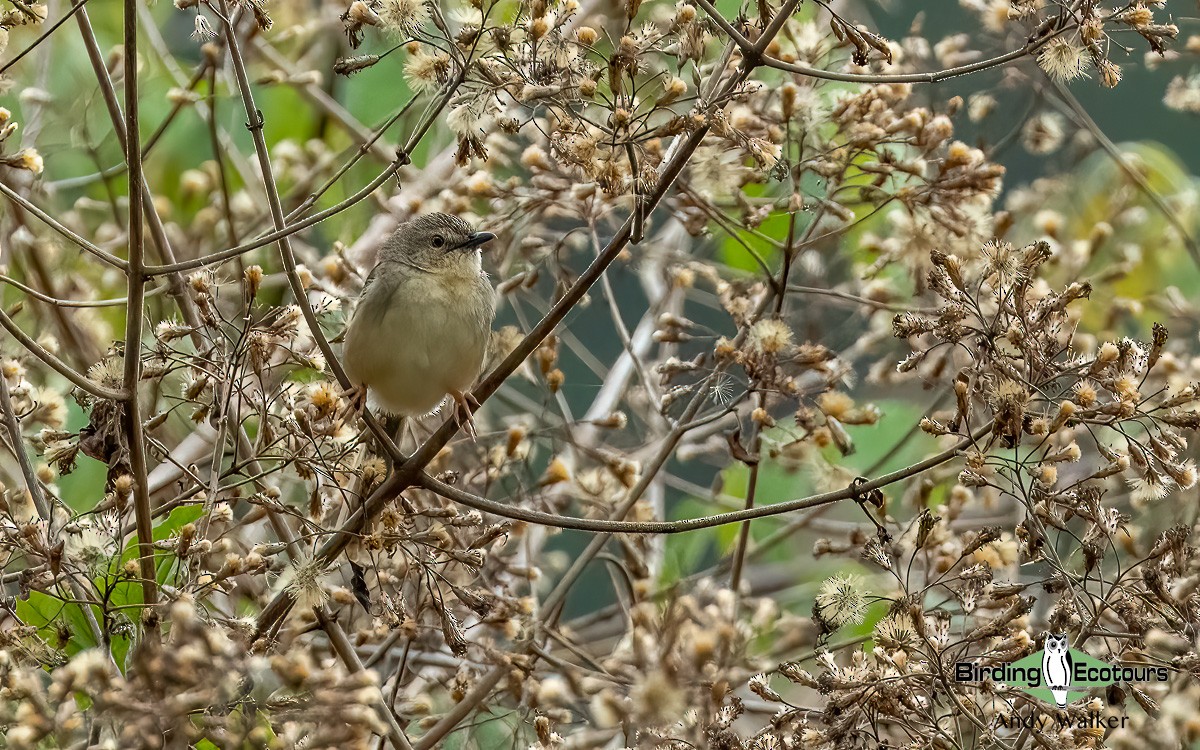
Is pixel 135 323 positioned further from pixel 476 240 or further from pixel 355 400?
pixel 476 240

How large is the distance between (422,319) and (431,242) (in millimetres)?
314

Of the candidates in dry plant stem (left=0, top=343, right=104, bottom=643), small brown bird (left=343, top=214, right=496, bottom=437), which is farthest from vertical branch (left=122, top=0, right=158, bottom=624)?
small brown bird (left=343, top=214, right=496, bottom=437)

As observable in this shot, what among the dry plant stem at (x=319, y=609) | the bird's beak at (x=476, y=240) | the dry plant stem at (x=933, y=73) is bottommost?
the dry plant stem at (x=319, y=609)

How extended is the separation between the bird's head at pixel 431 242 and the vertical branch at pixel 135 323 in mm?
1919

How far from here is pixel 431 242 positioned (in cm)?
480

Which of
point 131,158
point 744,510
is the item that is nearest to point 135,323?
point 131,158

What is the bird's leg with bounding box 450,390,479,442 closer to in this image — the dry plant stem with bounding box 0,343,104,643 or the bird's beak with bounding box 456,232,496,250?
the bird's beak with bounding box 456,232,496,250

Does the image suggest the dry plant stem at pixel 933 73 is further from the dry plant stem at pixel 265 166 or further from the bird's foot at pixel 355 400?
the bird's foot at pixel 355 400

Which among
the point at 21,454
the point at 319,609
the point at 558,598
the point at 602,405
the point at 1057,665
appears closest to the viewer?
the point at 1057,665

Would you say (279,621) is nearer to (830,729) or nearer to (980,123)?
(830,729)

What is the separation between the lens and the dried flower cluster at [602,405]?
273 centimetres

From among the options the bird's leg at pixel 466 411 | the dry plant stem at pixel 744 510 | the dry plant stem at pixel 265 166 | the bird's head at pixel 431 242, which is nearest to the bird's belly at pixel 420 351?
the bird's head at pixel 431 242

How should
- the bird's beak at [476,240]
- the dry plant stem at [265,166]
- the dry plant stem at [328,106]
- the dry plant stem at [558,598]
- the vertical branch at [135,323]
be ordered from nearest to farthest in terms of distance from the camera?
the vertical branch at [135,323] < the dry plant stem at [265,166] < the dry plant stem at [558,598] < the bird's beak at [476,240] < the dry plant stem at [328,106]

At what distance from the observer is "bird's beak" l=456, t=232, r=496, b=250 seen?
459cm
